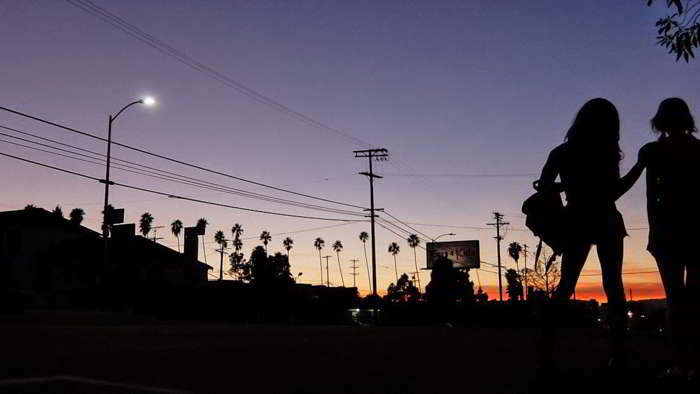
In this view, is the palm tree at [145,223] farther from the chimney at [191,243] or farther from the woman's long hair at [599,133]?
the woman's long hair at [599,133]

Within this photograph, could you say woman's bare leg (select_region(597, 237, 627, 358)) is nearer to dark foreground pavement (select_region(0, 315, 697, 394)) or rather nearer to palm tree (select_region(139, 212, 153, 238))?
dark foreground pavement (select_region(0, 315, 697, 394))

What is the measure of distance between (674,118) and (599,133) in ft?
1.70

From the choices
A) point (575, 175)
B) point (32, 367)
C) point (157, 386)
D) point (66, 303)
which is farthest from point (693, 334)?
point (66, 303)

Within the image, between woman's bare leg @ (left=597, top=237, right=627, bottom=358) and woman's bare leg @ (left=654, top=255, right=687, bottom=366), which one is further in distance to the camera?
woman's bare leg @ (left=597, top=237, right=627, bottom=358)

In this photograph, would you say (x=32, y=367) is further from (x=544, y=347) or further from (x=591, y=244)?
(x=591, y=244)

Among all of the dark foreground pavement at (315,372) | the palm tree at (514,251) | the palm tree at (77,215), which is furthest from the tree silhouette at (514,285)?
the dark foreground pavement at (315,372)

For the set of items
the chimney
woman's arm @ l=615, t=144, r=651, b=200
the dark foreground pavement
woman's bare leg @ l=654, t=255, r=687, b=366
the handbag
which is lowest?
the dark foreground pavement

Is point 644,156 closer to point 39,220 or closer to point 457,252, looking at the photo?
point 39,220

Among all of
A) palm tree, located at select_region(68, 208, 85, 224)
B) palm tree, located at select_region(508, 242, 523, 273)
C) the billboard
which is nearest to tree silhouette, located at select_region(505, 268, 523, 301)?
palm tree, located at select_region(508, 242, 523, 273)

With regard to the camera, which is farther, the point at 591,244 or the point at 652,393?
the point at 591,244

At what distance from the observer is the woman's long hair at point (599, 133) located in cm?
483

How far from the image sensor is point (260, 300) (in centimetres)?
5100

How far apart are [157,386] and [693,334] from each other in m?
3.54

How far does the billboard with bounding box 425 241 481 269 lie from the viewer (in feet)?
272
